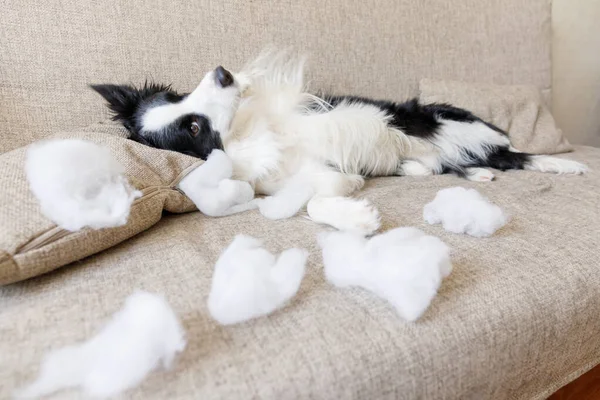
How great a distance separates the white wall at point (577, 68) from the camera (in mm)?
2662

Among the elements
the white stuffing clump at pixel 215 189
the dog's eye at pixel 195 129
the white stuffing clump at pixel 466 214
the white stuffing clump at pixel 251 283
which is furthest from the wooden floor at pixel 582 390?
the dog's eye at pixel 195 129

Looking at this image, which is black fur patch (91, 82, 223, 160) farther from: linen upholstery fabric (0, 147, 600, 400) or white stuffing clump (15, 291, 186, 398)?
white stuffing clump (15, 291, 186, 398)

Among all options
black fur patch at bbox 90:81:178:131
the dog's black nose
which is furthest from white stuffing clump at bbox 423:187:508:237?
black fur patch at bbox 90:81:178:131

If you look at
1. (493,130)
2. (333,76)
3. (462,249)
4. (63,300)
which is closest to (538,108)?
(493,130)

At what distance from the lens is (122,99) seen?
1.34 m

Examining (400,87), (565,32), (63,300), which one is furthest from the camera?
(565,32)

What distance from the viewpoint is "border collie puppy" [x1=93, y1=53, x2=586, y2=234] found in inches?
52.0

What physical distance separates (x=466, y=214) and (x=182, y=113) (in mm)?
900

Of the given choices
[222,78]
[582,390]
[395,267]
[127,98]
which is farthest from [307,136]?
[582,390]

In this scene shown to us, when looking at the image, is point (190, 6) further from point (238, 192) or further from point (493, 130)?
point (493, 130)

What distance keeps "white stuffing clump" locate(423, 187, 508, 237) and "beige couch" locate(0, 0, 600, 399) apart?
0.11 feet

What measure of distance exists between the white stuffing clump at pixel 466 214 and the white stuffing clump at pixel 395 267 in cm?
17

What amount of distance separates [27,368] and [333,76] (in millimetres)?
1535

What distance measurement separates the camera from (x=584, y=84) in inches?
110
